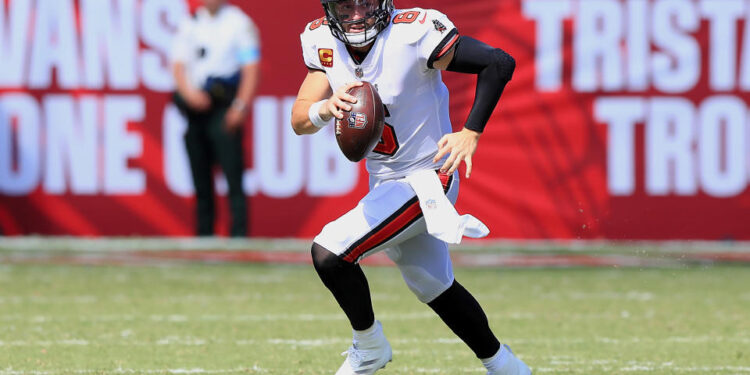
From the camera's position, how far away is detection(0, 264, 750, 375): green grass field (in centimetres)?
549

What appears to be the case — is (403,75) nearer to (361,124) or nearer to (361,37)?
(361,37)

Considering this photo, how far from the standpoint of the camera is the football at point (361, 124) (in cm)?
434

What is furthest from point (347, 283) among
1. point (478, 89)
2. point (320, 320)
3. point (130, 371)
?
point (320, 320)

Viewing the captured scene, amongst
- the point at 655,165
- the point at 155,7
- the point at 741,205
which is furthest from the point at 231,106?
the point at 741,205

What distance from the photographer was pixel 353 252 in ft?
→ 14.7

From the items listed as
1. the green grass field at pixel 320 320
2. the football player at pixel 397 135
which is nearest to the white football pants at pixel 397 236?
the football player at pixel 397 135

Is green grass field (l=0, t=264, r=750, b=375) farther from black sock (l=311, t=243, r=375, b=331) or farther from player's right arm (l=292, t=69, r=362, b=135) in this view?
player's right arm (l=292, t=69, r=362, b=135)

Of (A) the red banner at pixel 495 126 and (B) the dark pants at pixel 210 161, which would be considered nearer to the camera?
(B) the dark pants at pixel 210 161

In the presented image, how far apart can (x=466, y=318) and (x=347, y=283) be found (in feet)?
1.70

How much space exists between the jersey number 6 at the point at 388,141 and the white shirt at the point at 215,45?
576 centimetres

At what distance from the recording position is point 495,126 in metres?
10.5

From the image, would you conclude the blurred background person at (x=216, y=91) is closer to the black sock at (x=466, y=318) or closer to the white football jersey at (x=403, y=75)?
the white football jersey at (x=403, y=75)

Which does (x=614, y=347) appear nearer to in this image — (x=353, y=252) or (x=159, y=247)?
(x=353, y=252)

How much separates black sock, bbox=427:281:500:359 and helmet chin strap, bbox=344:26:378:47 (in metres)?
0.96
